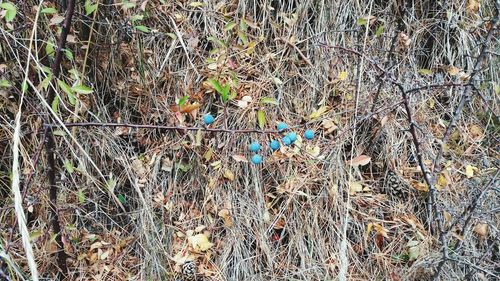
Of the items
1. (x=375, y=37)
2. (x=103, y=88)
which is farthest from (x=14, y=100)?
(x=375, y=37)

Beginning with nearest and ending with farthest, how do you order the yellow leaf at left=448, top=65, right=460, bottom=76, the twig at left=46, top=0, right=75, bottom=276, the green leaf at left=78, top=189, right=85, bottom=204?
1. the twig at left=46, top=0, right=75, bottom=276
2. the green leaf at left=78, top=189, right=85, bottom=204
3. the yellow leaf at left=448, top=65, right=460, bottom=76

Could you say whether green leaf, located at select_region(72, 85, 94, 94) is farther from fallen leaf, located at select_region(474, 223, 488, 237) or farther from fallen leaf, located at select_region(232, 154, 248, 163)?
fallen leaf, located at select_region(474, 223, 488, 237)

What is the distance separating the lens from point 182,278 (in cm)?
156

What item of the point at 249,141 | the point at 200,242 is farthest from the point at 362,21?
the point at 200,242

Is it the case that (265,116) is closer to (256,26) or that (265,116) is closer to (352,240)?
(256,26)

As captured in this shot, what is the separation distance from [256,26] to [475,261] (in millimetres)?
1251

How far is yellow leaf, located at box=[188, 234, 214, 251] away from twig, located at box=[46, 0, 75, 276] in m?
0.44

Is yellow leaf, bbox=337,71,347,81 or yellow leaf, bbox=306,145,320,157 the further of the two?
yellow leaf, bbox=337,71,347,81

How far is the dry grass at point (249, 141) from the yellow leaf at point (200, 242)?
0.02m

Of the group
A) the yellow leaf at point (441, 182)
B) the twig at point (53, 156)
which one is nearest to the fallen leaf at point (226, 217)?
A: the twig at point (53, 156)

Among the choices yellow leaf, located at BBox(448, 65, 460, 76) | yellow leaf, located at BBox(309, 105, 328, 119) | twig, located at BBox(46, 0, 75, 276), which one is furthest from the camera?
yellow leaf, located at BBox(448, 65, 460, 76)

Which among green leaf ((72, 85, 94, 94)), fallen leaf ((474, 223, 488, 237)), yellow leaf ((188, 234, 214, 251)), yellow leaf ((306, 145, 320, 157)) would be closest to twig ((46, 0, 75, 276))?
green leaf ((72, 85, 94, 94))

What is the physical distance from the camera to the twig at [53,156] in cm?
123

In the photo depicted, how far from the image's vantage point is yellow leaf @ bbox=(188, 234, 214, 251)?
1588mm
